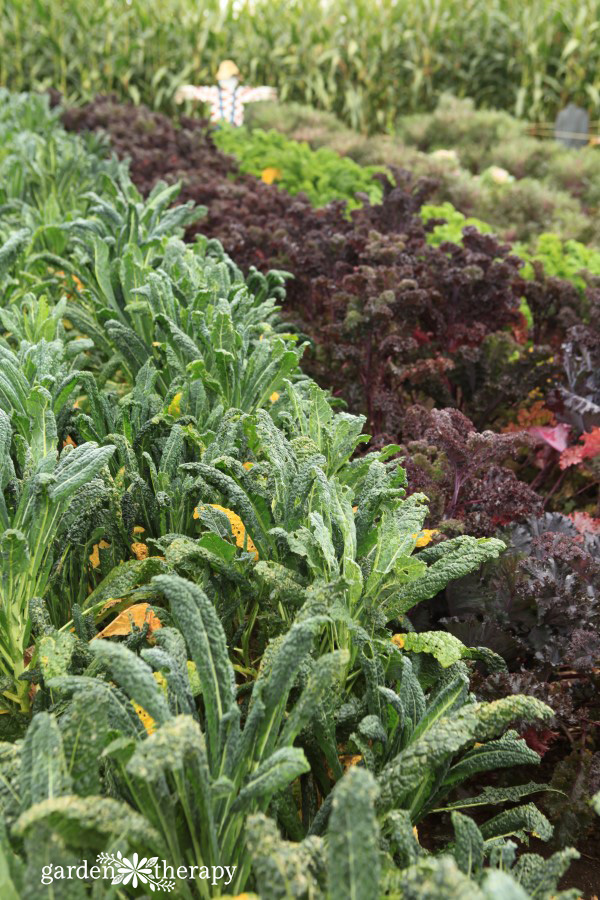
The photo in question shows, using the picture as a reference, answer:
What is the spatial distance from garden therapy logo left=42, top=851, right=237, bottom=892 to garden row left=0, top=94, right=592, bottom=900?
0.01m

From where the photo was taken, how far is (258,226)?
3.96 metres

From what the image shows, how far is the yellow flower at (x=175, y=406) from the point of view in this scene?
2.13 meters

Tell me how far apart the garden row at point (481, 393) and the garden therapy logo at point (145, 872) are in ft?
2.59

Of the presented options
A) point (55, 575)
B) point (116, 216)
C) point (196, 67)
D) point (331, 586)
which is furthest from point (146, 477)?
point (196, 67)

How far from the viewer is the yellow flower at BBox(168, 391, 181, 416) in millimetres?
2129

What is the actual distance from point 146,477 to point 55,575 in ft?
1.05

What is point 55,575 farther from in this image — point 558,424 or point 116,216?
point 116,216

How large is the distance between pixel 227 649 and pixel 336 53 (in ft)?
33.2

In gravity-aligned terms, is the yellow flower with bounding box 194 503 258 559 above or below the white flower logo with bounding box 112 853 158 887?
above

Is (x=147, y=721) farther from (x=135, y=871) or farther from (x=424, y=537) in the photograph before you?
(x=424, y=537)

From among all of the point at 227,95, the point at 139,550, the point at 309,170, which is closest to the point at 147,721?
the point at 139,550

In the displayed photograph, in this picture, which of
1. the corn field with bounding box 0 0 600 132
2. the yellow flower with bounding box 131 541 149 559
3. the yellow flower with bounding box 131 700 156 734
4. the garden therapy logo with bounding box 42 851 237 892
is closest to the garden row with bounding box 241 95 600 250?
the corn field with bounding box 0 0 600 132

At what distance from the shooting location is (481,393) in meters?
2.93

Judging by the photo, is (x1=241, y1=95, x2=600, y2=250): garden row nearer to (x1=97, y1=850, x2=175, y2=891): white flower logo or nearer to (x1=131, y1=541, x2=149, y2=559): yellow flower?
(x1=131, y1=541, x2=149, y2=559): yellow flower
